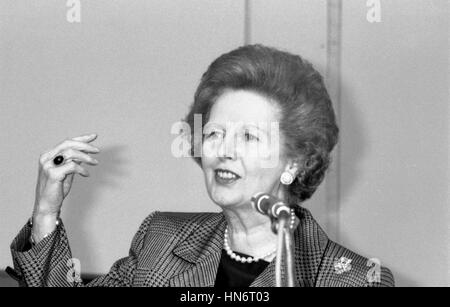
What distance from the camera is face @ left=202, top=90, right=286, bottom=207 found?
154cm

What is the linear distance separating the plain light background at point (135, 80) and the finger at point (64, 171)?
0.92 metres

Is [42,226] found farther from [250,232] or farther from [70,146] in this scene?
[250,232]

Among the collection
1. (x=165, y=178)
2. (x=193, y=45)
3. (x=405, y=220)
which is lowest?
(x=405, y=220)

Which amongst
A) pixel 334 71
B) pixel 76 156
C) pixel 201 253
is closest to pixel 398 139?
pixel 334 71

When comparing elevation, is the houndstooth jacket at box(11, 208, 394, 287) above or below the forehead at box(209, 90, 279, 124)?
below

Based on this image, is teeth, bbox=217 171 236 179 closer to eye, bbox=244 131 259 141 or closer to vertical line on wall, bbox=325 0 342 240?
eye, bbox=244 131 259 141

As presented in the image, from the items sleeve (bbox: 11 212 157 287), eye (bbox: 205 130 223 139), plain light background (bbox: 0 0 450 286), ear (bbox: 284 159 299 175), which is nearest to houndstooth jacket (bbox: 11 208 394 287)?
sleeve (bbox: 11 212 157 287)

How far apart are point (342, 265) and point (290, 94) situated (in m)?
0.35

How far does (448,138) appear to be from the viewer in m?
2.58

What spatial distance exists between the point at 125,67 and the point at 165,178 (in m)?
0.36
